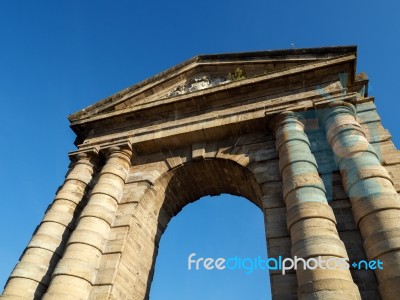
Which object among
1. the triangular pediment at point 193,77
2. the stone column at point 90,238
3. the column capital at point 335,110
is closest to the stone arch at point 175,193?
the stone column at point 90,238

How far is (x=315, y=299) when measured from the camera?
6.27 m

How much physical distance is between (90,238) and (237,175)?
521 cm

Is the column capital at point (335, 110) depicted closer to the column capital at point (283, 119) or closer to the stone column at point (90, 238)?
the column capital at point (283, 119)

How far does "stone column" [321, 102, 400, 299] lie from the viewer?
21.7 ft

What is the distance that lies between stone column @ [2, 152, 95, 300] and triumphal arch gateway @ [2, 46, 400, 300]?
1.4 inches

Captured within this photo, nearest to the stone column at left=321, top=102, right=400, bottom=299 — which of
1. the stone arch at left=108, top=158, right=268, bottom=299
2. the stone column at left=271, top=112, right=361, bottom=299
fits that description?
the stone column at left=271, top=112, right=361, bottom=299

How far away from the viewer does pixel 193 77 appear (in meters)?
15.2

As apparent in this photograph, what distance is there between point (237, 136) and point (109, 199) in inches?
191

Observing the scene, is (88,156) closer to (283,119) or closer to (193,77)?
(193,77)

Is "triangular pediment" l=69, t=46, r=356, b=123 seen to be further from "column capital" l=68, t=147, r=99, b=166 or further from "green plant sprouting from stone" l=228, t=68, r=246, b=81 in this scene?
"column capital" l=68, t=147, r=99, b=166

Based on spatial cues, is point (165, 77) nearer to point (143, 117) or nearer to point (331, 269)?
point (143, 117)

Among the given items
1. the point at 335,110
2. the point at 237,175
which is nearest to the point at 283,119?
the point at 335,110

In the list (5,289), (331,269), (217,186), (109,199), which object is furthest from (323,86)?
(5,289)

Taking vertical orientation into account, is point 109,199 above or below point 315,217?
above
